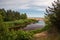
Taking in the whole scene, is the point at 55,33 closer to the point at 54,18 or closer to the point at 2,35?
the point at 54,18

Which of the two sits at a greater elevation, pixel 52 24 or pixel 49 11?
pixel 49 11

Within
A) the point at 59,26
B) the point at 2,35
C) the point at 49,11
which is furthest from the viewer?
the point at 49,11

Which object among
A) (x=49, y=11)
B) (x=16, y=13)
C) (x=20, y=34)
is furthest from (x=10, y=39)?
(x=16, y=13)

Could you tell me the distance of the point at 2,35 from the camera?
46.0 feet

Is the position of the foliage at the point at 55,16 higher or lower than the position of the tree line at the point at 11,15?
higher

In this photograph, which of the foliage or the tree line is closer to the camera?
the foliage

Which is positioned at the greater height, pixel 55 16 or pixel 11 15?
pixel 55 16

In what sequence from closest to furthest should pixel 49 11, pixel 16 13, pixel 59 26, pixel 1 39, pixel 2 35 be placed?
pixel 1 39 → pixel 2 35 → pixel 59 26 → pixel 49 11 → pixel 16 13

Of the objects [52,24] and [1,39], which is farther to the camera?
[52,24]

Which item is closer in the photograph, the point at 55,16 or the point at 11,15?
the point at 55,16

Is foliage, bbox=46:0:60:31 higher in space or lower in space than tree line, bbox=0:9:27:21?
higher

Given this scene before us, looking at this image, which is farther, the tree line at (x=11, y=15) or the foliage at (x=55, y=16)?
the tree line at (x=11, y=15)

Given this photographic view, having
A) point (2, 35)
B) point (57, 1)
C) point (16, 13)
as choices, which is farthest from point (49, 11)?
point (16, 13)

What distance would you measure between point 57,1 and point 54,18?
146cm
